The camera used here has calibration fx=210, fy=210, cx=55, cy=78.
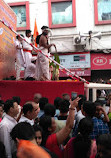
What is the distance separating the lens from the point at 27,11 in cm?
1283

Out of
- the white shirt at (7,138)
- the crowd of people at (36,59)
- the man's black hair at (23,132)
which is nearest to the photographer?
the man's black hair at (23,132)

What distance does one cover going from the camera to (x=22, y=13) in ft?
42.4

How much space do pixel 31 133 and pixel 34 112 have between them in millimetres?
1206

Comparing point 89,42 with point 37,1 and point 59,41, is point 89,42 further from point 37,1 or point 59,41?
point 37,1

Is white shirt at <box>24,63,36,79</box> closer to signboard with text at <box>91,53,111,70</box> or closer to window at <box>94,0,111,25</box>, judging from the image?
signboard with text at <box>91,53,111,70</box>

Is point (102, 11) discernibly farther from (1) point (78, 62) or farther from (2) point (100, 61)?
(1) point (78, 62)

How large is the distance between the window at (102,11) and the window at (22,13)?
414 centimetres

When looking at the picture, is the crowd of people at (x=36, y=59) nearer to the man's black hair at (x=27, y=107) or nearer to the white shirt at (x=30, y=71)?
the white shirt at (x=30, y=71)

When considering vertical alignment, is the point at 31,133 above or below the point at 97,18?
below

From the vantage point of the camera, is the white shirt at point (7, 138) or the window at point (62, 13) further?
the window at point (62, 13)

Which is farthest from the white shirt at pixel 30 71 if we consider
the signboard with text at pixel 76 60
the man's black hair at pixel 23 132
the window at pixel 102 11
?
the window at pixel 102 11

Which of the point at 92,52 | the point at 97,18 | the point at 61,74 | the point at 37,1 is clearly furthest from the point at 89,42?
the point at 37,1

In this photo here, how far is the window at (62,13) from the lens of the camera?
1252cm

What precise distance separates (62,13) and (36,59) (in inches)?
255
